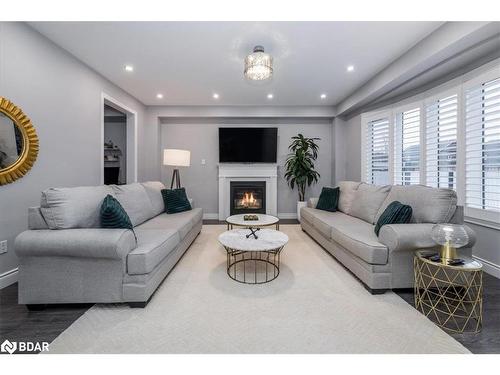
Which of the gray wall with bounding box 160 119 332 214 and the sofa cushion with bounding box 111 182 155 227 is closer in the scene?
the sofa cushion with bounding box 111 182 155 227

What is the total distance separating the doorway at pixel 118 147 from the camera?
4.71m

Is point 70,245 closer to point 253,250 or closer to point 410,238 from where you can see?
point 253,250

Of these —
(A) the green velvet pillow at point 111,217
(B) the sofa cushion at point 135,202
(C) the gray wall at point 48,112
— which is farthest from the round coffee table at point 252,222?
(C) the gray wall at point 48,112

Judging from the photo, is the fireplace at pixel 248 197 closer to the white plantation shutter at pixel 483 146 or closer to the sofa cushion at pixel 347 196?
the sofa cushion at pixel 347 196

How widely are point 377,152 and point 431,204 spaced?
2397mm

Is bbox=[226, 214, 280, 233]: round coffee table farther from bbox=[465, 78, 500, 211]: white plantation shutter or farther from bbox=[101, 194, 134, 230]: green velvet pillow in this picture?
bbox=[465, 78, 500, 211]: white plantation shutter

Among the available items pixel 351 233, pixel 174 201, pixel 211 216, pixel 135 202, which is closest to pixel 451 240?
pixel 351 233

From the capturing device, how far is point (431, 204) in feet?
7.66

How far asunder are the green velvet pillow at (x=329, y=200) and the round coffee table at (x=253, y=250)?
5.13ft

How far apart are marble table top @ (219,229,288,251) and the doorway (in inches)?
121

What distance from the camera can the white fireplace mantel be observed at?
5.44 m

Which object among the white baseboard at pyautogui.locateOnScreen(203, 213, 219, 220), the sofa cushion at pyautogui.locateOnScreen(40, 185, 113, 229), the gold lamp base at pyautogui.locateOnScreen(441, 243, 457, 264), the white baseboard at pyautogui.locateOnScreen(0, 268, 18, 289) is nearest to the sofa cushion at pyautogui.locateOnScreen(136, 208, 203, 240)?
the sofa cushion at pyautogui.locateOnScreen(40, 185, 113, 229)

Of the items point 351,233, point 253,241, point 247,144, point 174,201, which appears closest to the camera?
point 253,241
